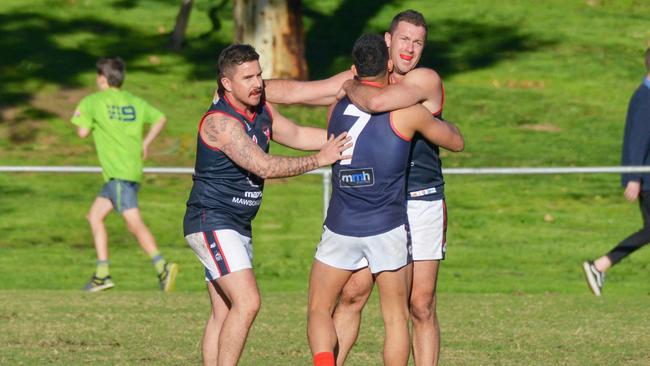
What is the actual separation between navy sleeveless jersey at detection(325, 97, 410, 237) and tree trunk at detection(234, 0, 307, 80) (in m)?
16.4

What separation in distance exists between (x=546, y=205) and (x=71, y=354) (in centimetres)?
1143

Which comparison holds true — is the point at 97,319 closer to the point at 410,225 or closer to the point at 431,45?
the point at 410,225

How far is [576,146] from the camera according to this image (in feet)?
73.6

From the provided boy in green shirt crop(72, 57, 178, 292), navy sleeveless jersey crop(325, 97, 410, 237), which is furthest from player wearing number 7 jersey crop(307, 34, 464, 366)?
boy in green shirt crop(72, 57, 178, 292)

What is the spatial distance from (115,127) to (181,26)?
14.3 meters

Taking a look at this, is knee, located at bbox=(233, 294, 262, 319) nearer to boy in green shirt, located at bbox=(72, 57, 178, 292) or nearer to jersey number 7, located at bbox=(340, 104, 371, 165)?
jersey number 7, located at bbox=(340, 104, 371, 165)

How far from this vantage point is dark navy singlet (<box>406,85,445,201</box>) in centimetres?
797

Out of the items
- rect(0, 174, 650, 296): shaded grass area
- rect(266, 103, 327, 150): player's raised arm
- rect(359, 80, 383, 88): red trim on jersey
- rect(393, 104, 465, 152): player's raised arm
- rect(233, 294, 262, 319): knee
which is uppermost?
rect(359, 80, 383, 88): red trim on jersey

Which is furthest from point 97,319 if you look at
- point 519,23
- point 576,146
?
point 519,23

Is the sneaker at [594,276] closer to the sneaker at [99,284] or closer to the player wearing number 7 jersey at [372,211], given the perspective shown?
the sneaker at [99,284]

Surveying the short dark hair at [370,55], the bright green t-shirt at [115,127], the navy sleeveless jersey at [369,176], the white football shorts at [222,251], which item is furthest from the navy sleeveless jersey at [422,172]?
the bright green t-shirt at [115,127]

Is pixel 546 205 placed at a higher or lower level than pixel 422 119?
lower

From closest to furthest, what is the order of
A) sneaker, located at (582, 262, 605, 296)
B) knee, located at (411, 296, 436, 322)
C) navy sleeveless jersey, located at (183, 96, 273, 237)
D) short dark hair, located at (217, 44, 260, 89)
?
short dark hair, located at (217, 44, 260, 89) → navy sleeveless jersey, located at (183, 96, 273, 237) → knee, located at (411, 296, 436, 322) → sneaker, located at (582, 262, 605, 296)

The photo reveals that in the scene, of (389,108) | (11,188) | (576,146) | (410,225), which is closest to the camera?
(389,108)
